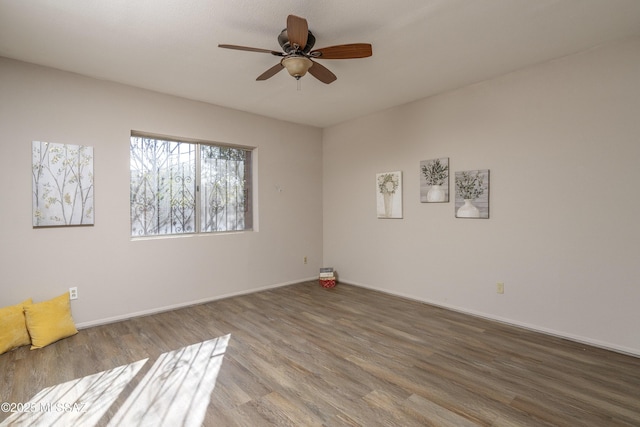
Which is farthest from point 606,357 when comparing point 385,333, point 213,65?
point 213,65

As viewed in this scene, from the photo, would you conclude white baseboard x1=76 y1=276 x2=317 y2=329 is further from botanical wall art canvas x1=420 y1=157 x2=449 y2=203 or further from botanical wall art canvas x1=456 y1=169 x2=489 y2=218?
botanical wall art canvas x1=456 y1=169 x2=489 y2=218

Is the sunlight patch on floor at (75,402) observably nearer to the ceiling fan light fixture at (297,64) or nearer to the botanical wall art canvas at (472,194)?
the ceiling fan light fixture at (297,64)

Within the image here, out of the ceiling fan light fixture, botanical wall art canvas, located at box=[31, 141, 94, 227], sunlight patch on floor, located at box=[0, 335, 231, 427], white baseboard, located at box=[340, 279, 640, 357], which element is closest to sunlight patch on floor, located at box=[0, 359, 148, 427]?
sunlight patch on floor, located at box=[0, 335, 231, 427]

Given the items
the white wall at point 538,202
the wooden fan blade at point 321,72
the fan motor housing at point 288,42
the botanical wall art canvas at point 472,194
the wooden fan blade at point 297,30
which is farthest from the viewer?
the botanical wall art canvas at point 472,194

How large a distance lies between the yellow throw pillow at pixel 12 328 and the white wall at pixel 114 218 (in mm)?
214

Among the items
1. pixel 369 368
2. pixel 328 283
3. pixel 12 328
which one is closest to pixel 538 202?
pixel 369 368

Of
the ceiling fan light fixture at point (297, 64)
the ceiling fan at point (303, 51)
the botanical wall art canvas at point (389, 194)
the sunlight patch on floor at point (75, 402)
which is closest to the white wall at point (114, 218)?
the sunlight patch on floor at point (75, 402)

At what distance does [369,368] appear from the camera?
7.97 feet

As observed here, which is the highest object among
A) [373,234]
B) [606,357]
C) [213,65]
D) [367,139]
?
[213,65]

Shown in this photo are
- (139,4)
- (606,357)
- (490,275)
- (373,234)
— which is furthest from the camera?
(373,234)

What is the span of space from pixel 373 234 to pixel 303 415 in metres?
3.12

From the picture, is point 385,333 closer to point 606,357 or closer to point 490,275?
point 490,275

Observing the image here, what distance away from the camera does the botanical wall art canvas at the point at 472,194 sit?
349 centimetres

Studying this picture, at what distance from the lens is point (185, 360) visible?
2.59 meters
